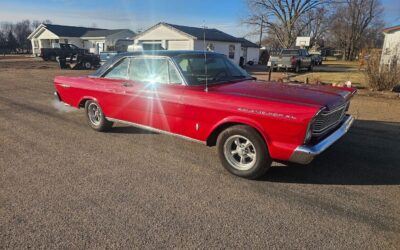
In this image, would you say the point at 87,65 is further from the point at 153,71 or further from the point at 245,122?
the point at 245,122

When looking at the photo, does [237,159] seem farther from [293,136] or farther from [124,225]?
[124,225]

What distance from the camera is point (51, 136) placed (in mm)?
5832

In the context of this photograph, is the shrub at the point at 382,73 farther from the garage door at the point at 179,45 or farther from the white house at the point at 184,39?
the garage door at the point at 179,45

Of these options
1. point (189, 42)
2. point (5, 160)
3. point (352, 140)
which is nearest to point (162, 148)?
point (5, 160)

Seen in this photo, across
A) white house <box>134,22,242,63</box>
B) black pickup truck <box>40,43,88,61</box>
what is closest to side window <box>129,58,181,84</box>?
white house <box>134,22,242,63</box>

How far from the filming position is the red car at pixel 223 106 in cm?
364

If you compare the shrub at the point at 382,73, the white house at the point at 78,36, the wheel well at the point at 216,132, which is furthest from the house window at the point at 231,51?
the wheel well at the point at 216,132

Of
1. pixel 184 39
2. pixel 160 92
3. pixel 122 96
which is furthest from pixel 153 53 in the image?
pixel 184 39

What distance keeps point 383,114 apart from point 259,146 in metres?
5.72

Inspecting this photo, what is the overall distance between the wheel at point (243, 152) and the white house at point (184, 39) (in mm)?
24879

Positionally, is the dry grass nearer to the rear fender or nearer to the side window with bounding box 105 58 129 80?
the side window with bounding box 105 58 129 80

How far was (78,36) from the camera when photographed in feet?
157

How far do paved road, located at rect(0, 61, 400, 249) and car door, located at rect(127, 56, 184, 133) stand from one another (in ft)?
1.82

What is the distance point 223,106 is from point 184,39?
26.7m
